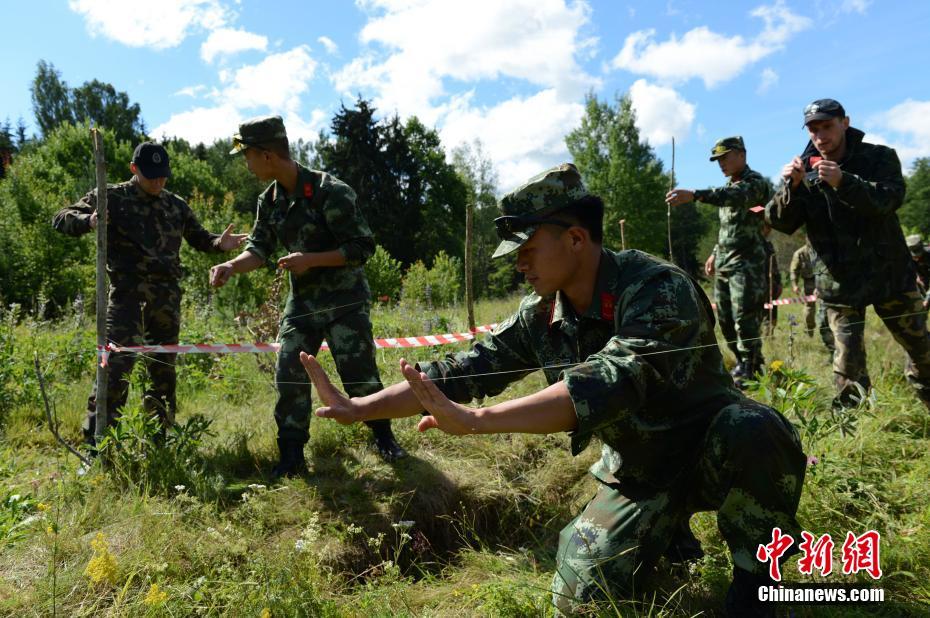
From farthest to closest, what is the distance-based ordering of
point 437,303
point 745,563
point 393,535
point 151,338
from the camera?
1. point 437,303
2. point 151,338
3. point 393,535
4. point 745,563

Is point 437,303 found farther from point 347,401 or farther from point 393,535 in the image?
point 347,401

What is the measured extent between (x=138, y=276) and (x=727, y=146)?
16.8 feet

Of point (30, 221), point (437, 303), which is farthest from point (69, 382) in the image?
point (30, 221)

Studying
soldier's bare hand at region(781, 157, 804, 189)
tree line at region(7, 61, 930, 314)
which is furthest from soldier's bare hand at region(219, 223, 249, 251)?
tree line at region(7, 61, 930, 314)

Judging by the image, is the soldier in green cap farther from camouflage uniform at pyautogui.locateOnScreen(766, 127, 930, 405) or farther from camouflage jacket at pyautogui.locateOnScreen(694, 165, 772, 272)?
camouflage jacket at pyautogui.locateOnScreen(694, 165, 772, 272)

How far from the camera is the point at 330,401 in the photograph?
1881 mm

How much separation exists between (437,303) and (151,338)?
8.88m

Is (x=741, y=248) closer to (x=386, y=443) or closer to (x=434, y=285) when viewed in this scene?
(x=386, y=443)

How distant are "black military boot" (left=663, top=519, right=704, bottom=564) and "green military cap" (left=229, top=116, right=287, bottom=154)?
313cm

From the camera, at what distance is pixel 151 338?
14.4ft

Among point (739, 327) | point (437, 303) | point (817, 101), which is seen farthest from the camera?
point (437, 303)

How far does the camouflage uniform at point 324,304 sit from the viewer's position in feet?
12.1

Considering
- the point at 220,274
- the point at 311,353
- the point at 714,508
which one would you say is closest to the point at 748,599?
the point at 714,508

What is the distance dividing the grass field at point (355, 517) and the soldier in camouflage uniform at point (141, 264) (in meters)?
0.40
